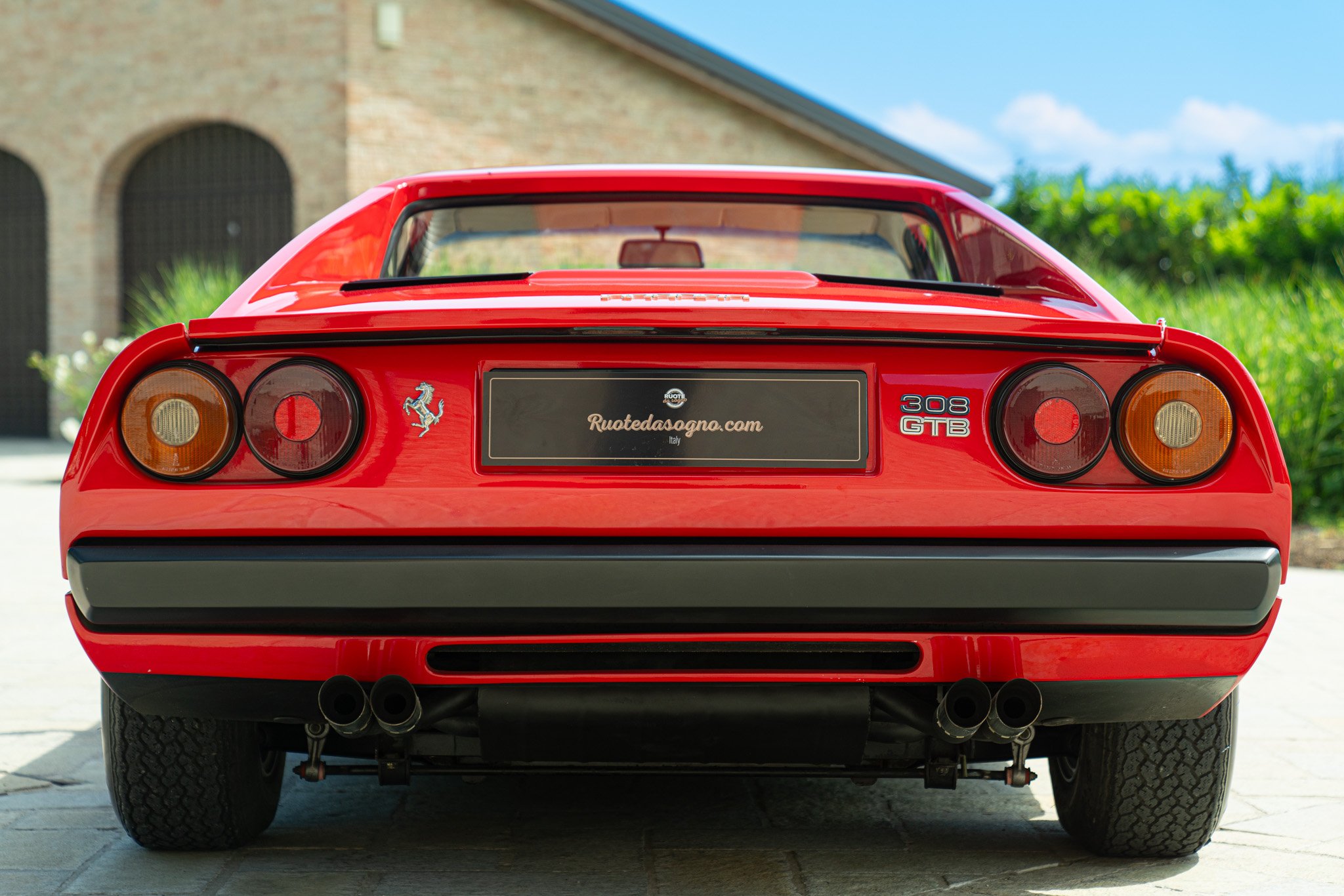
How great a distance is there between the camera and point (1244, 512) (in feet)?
6.79

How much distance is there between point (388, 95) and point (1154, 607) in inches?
639

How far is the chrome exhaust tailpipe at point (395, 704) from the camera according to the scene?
81.4 inches

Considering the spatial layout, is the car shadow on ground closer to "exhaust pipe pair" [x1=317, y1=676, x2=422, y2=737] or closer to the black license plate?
"exhaust pipe pair" [x1=317, y1=676, x2=422, y2=737]

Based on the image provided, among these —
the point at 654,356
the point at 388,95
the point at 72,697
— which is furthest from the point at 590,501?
the point at 388,95

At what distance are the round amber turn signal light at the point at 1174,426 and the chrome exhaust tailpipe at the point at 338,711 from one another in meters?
1.24

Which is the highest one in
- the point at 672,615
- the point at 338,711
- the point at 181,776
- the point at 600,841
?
the point at 672,615

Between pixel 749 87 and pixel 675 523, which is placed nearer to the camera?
pixel 675 523

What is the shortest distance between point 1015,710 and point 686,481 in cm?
64

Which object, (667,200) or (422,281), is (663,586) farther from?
(667,200)

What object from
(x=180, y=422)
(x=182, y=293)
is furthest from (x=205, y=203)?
(x=180, y=422)

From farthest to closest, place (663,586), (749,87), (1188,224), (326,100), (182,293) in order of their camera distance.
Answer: (1188,224)
(749,87)
(326,100)
(182,293)
(663,586)

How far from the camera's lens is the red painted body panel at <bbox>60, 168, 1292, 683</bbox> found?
2.04 meters

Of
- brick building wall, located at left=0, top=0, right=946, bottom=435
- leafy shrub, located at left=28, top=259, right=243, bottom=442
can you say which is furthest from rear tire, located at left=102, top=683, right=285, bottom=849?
brick building wall, located at left=0, top=0, right=946, bottom=435

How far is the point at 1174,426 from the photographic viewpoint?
2100 mm
